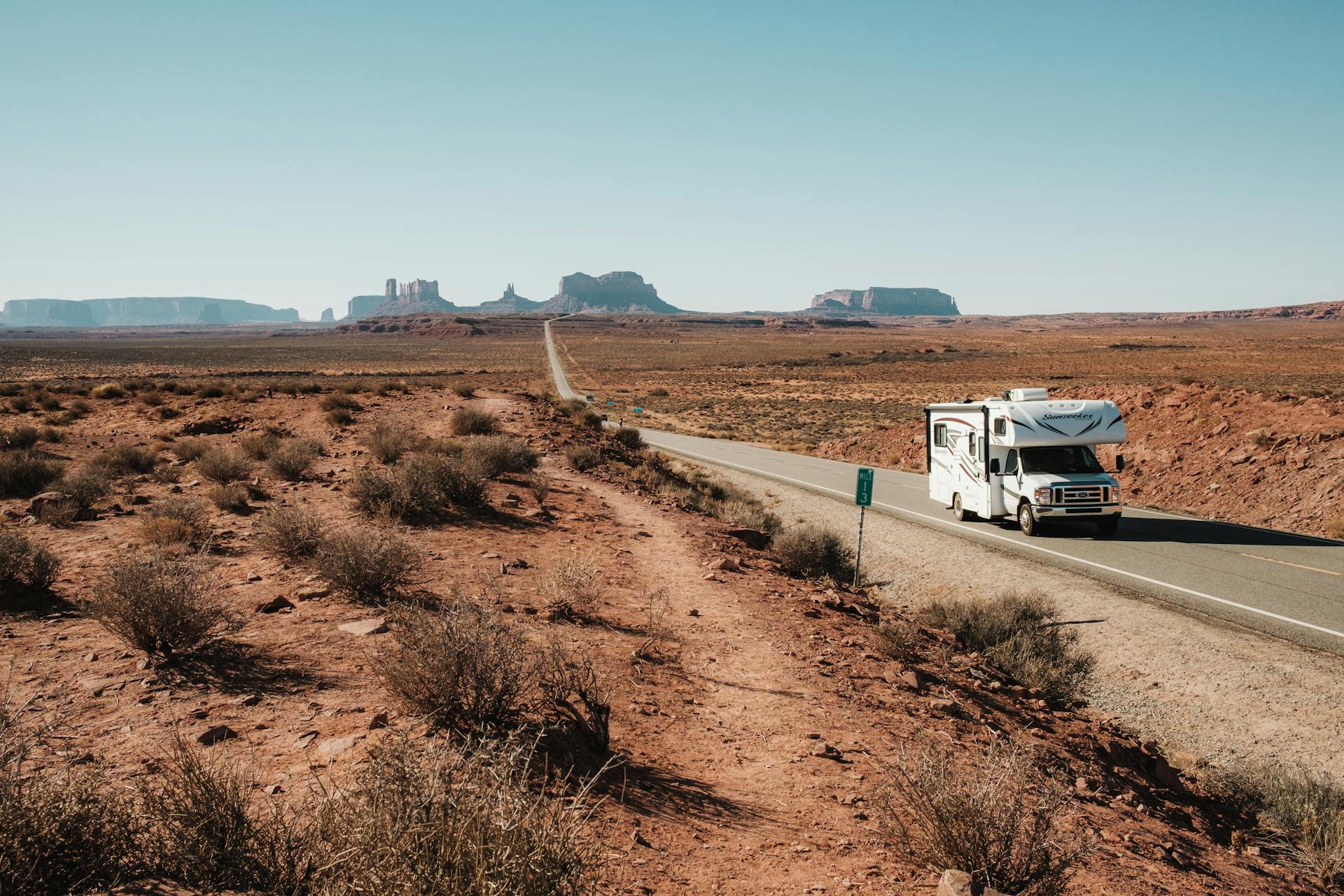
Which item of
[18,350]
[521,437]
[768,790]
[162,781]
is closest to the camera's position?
[162,781]

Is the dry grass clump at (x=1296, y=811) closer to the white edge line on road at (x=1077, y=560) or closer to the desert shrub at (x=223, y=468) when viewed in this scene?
the white edge line on road at (x=1077, y=560)

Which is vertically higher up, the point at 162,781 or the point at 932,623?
the point at 162,781

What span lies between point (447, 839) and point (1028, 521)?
16993 mm

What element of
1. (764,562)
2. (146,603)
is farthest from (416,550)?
(764,562)

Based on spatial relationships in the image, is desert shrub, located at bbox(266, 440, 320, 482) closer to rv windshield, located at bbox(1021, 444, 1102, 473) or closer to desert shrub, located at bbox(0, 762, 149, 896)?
desert shrub, located at bbox(0, 762, 149, 896)

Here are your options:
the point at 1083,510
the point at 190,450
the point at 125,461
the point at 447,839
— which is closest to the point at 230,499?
the point at 125,461

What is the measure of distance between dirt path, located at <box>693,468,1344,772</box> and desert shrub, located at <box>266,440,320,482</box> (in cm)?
1169

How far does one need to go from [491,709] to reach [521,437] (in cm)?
1806

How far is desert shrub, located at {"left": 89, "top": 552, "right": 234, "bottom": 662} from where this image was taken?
688 cm

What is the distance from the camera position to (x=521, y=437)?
23188 mm

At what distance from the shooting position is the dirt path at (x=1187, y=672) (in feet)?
26.1

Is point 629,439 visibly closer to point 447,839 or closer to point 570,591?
point 570,591

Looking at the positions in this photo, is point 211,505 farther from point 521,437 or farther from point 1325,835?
point 1325,835

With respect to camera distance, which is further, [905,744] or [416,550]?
[416,550]
